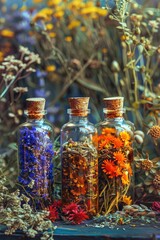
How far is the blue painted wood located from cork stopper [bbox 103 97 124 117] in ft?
0.83

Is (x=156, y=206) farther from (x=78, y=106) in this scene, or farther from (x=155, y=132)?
(x=78, y=106)

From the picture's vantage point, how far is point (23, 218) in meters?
1.09

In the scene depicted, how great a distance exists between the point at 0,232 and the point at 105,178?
0.86 ft

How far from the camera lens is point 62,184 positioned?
1153 mm

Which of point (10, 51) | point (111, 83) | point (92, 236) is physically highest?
point (10, 51)

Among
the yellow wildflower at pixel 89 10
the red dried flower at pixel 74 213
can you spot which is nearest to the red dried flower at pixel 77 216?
the red dried flower at pixel 74 213

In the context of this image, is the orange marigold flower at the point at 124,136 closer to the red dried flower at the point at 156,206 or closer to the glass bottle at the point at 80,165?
the glass bottle at the point at 80,165

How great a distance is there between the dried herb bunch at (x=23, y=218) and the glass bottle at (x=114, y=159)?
154 millimetres

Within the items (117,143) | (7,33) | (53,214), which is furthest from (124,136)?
(7,33)

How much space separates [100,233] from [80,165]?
0.16m

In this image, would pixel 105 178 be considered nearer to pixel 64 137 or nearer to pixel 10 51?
pixel 64 137

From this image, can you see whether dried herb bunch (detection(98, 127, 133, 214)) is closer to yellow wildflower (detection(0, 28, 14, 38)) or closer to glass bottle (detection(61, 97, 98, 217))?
glass bottle (detection(61, 97, 98, 217))

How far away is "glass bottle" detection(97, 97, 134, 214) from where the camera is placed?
1143 millimetres

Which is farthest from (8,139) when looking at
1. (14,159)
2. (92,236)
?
(92,236)
